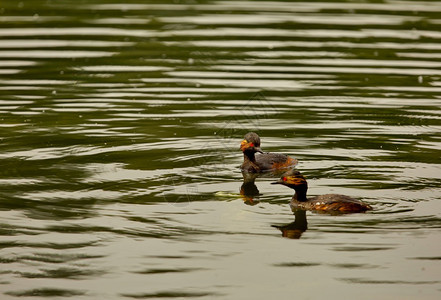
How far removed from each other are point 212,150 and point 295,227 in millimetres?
3831

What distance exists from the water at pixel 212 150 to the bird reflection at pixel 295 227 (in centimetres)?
3

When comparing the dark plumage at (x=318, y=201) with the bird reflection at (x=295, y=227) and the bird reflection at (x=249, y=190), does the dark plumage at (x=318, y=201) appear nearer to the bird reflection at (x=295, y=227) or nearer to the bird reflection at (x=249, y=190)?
the bird reflection at (x=295, y=227)

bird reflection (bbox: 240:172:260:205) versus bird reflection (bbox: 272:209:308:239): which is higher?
bird reflection (bbox: 240:172:260:205)


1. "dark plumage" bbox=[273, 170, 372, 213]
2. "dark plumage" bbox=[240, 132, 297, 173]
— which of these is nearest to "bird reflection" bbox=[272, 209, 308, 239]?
"dark plumage" bbox=[273, 170, 372, 213]

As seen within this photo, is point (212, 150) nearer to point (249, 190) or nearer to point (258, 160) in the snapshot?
point (258, 160)

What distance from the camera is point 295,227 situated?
36.4ft

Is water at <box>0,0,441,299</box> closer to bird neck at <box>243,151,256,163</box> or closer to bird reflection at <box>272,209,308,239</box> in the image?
bird reflection at <box>272,209,308,239</box>

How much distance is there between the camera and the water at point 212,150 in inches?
386

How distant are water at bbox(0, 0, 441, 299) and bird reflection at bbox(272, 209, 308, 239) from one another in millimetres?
25

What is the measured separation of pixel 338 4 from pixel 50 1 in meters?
8.57

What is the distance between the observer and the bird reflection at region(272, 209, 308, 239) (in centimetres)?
1085

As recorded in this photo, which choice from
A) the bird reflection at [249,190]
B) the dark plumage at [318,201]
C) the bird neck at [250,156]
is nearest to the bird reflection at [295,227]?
the dark plumage at [318,201]

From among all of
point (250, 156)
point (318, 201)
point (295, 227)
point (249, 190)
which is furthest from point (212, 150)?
point (295, 227)

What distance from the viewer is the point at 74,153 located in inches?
571
